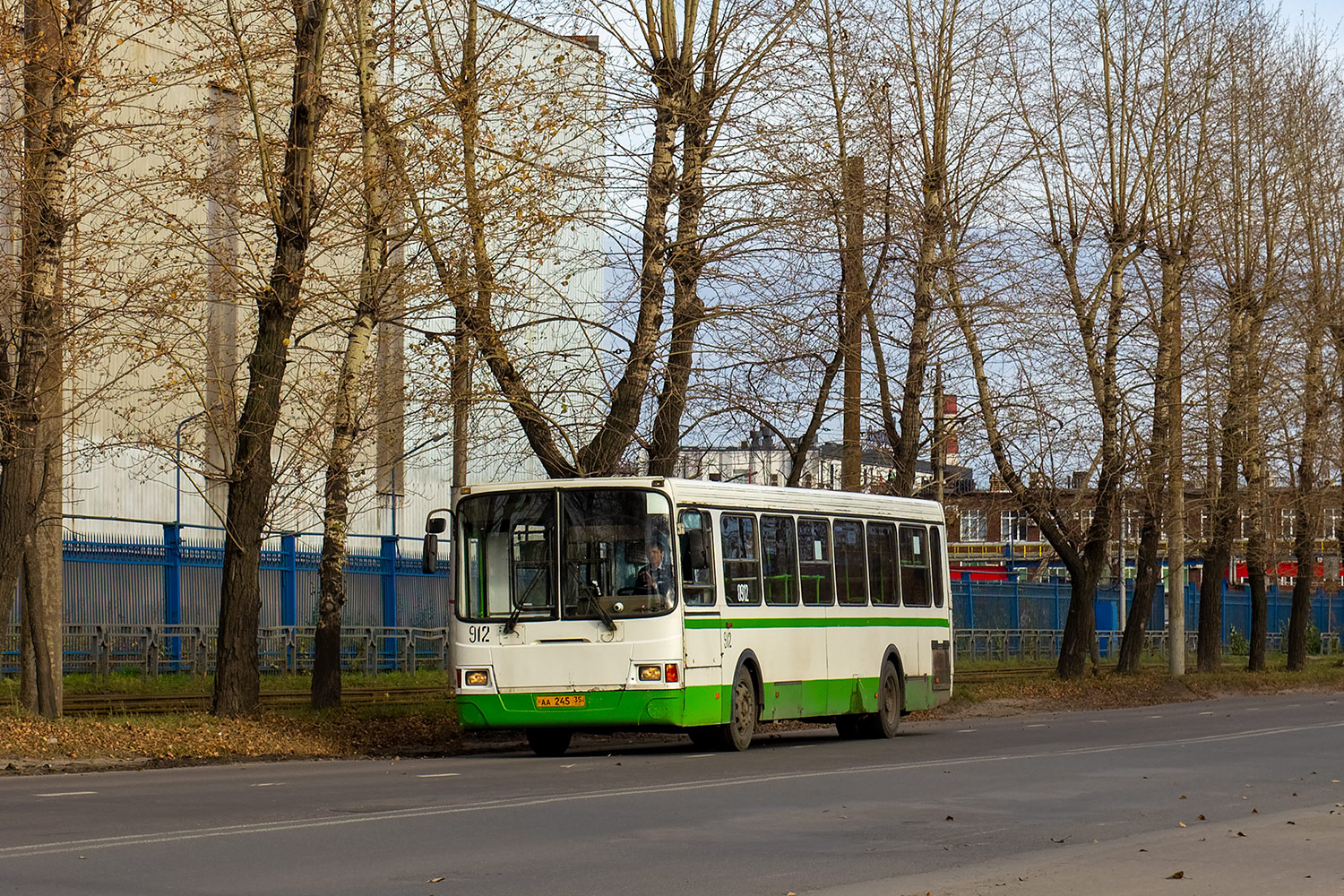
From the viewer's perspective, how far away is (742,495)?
20266 mm

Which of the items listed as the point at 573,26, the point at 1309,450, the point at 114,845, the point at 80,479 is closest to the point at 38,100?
the point at 573,26

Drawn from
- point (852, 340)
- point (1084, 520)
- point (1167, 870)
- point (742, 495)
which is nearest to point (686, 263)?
point (742, 495)

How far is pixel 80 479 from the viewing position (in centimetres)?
3862

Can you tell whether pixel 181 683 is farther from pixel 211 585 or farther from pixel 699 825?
pixel 699 825

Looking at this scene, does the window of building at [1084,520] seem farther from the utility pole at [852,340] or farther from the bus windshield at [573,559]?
the bus windshield at [573,559]

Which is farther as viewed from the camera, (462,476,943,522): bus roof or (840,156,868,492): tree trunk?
(840,156,868,492): tree trunk

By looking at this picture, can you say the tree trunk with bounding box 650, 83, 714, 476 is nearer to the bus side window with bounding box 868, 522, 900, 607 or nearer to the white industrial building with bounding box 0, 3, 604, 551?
the white industrial building with bounding box 0, 3, 604, 551

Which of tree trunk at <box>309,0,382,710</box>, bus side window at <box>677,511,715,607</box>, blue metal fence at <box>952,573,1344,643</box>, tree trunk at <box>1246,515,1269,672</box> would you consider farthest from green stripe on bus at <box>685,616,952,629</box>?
tree trunk at <box>1246,515,1269,672</box>

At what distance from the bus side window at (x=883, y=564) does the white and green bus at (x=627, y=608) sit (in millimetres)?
2111

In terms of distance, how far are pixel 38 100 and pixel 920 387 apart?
50.0ft

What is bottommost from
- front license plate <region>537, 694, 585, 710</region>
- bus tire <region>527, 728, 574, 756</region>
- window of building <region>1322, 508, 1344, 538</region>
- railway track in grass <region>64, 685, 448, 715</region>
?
bus tire <region>527, 728, 574, 756</region>

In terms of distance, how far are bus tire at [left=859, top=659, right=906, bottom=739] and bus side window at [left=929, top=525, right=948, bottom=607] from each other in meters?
1.85

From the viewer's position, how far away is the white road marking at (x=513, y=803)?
33.9 feet

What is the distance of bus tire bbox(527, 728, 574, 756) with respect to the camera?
66.5 feet
